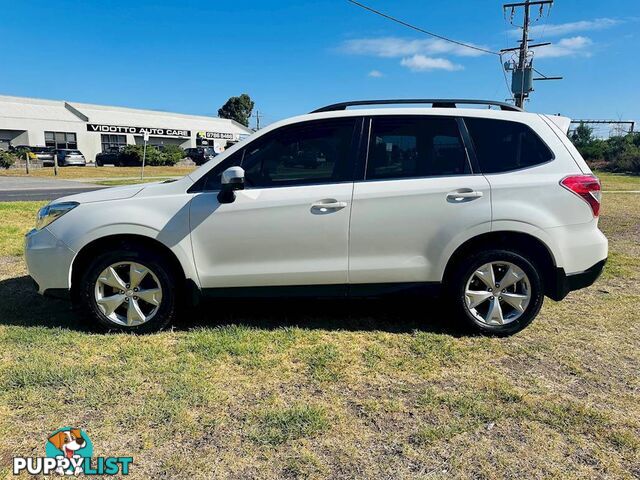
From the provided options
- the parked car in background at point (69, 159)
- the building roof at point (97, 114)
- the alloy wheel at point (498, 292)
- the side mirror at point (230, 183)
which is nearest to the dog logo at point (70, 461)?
the side mirror at point (230, 183)

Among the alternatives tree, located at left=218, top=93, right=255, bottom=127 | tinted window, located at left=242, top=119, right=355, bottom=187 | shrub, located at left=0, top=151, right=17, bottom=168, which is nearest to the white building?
shrub, located at left=0, top=151, right=17, bottom=168

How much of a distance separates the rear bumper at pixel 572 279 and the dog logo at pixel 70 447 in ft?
11.6

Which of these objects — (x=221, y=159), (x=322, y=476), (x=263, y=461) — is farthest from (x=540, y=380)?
(x=221, y=159)

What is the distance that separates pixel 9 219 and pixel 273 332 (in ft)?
26.7

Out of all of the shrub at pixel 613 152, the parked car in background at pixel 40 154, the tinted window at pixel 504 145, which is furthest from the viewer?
the parked car in background at pixel 40 154

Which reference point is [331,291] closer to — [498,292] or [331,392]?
[331,392]

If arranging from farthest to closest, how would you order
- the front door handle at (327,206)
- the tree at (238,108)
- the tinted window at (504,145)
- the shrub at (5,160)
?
the tree at (238,108), the shrub at (5,160), the tinted window at (504,145), the front door handle at (327,206)

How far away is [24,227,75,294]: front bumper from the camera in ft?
13.0

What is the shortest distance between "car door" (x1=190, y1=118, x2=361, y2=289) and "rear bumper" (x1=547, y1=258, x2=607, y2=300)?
1.73 meters

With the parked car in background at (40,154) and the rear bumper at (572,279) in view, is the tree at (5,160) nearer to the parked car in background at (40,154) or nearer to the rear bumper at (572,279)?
the parked car in background at (40,154)

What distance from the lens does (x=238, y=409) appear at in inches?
117

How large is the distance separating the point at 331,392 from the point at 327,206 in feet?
4.67

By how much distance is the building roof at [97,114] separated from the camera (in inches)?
1940

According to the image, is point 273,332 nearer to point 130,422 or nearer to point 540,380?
point 130,422
